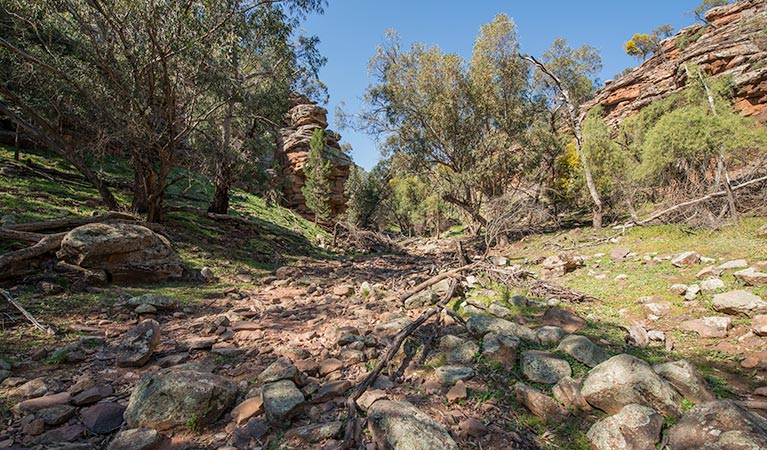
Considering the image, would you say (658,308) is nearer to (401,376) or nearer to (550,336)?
(550,336)

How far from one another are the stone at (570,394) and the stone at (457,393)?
0.72m

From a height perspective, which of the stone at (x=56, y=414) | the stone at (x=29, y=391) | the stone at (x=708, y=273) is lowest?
the stone at (x=56, y=414)

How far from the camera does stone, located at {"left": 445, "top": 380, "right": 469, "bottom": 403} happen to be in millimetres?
2539

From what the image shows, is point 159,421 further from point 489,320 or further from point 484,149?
point 484,149

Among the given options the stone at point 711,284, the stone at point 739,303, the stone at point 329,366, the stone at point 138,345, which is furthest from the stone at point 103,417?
the stone at point 711,284

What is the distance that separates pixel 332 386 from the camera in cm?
267

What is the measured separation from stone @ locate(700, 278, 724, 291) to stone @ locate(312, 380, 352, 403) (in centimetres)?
506

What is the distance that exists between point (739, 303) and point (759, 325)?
0.49 meters

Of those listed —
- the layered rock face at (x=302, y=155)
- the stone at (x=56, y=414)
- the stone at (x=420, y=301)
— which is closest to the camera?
the stone at (x=56, y=414)

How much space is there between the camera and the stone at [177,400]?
214 cm

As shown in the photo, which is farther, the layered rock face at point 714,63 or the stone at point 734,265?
the layered rock face at point 714,63

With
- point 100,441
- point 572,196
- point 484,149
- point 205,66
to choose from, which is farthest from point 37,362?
point 572,196

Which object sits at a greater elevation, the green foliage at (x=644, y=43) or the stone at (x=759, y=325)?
the green foliage at (x=644, y=43)

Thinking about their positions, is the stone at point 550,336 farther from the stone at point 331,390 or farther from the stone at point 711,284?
the stone at point 711,284
